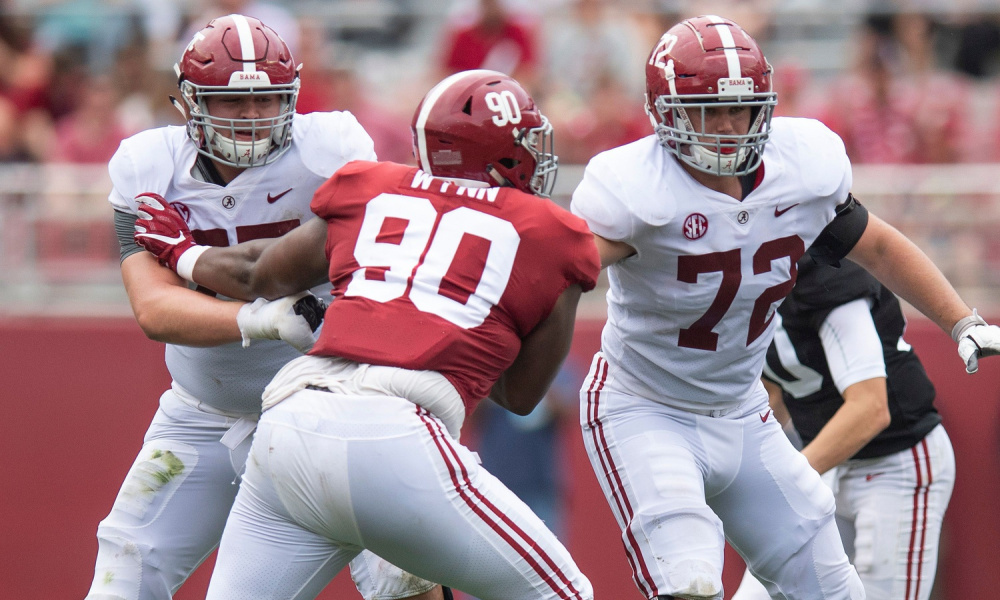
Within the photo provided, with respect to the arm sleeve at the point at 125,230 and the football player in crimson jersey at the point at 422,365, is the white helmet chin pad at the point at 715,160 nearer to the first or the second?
the football player in crimson jersey at the point at 422,365

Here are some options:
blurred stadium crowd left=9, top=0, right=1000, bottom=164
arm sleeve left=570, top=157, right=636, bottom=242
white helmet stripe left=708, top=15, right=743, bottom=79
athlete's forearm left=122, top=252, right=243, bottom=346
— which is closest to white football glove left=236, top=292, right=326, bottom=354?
athlete's forearm left=122, top=252, right=243, bottom=346

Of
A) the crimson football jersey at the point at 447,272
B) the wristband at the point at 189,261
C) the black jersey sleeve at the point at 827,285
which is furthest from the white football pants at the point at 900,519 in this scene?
the wristband at the point at 189,261

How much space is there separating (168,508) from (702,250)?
1759mm

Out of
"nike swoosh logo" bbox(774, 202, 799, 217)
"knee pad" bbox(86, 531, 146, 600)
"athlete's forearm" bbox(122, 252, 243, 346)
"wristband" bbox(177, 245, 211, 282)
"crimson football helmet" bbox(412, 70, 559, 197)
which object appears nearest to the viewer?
"crimson football helmet" bbox(412, 70, 559, 197)

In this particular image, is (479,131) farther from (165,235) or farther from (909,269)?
(909,269)

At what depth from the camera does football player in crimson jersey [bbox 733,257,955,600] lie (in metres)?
4.16

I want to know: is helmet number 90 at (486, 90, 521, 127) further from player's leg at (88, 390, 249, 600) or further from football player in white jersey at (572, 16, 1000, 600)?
player's leg at (88, 390, 249, 600)

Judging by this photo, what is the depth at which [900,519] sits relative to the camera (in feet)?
14.3

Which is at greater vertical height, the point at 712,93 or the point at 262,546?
the point at 712,93

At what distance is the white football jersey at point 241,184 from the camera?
366 cm

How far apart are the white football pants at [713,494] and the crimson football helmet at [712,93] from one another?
0.75 m

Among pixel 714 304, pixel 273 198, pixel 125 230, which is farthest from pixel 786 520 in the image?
pixel 125 230

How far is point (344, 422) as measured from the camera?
2830 mm

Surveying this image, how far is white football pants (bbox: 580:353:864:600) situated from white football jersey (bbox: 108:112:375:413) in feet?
3.40
